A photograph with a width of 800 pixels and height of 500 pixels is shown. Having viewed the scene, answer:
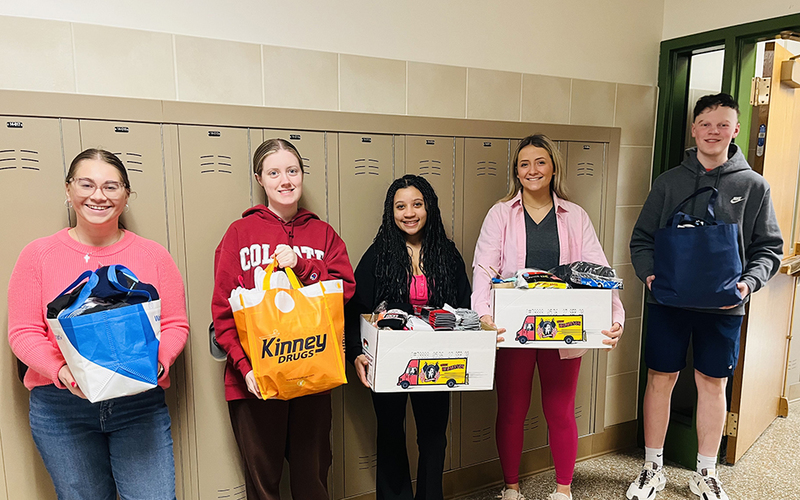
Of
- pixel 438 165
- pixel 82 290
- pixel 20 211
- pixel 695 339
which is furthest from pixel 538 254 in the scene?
pixel 20 211

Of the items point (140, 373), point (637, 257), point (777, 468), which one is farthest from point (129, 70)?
point (777, 468)

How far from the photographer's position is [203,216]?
6.02ft

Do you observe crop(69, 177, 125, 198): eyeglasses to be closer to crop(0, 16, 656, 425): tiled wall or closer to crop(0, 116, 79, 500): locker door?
crop(0, 116, 79, 500): locker door

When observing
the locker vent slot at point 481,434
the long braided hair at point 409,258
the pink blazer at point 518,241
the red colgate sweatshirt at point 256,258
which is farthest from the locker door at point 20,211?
the locker vent slot at point 481,434

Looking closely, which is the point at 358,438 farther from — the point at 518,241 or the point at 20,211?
the point at 20,211

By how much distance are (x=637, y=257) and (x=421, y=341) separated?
1.17 m

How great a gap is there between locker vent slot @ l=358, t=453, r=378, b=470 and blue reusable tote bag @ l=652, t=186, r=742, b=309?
1.34m

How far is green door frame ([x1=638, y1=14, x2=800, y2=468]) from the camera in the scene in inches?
96.6

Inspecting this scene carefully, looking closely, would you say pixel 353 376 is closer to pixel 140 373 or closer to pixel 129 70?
pixel 140 373

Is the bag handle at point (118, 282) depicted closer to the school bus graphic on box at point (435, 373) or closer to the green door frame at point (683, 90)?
the school bus graphic on box at point (435, 373)

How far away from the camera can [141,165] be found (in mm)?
1729

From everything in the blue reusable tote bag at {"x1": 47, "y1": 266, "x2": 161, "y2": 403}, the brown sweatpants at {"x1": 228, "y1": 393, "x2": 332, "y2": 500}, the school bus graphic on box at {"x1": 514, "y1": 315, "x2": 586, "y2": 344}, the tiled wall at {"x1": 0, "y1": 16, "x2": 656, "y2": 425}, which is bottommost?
the brown sweatpants at {"x1": 228, "y1": 393, "x2": 332, "y2": 500}

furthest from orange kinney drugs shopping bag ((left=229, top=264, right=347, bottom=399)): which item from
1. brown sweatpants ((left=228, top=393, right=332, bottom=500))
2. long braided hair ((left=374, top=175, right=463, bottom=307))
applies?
long braided hair ((left=374, top=175, right=463, bottom=307))

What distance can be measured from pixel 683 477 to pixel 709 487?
0.28 metres
